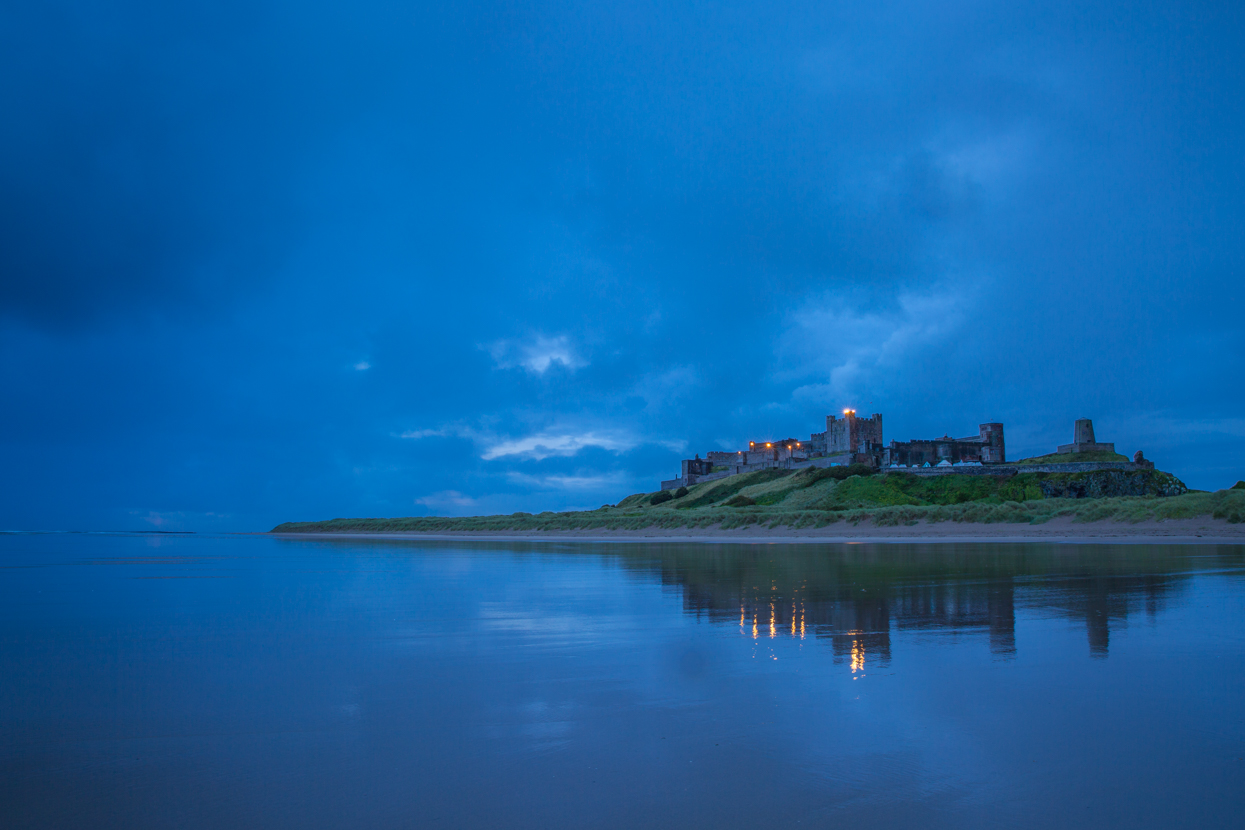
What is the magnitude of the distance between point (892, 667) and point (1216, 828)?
3.02 m

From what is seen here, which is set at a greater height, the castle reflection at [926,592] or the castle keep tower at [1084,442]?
the castle keep tower at [1084,442]

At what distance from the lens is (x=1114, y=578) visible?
12281mm

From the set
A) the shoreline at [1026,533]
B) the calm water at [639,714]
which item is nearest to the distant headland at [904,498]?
the shoreline at [1026,533]

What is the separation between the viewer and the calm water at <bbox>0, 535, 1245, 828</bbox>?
3184mm

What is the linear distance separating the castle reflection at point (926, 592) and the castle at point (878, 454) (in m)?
53.1

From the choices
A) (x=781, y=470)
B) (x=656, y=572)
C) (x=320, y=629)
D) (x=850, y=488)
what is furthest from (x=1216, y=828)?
(x=781, y=470)

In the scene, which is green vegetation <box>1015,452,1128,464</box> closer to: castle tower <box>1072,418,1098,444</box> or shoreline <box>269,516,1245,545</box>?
castle tower <box>1072,418,1098,444</box>

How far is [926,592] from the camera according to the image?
10.8m

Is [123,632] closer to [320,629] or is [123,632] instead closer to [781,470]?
[320,629]

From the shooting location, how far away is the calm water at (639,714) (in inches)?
125

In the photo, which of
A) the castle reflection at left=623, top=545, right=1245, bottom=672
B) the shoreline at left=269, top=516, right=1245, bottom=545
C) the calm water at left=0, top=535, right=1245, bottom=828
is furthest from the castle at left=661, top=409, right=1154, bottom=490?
the calm water at left=0, top=535, right=1245, bottom=828

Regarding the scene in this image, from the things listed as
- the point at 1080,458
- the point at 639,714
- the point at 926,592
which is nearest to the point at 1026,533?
the point at 926,592

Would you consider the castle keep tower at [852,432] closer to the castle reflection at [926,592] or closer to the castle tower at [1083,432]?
the castle tower at [1083,432]

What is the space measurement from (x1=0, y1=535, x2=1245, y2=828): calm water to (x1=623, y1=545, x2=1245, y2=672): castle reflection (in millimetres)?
101
